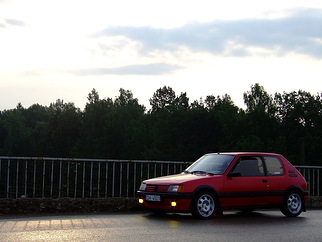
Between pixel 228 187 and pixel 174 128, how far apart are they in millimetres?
68542

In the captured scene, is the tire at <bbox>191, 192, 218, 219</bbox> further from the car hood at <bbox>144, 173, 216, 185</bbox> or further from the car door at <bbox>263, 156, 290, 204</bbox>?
the car door at <bbox>263, 156, 290, 204</bbox>

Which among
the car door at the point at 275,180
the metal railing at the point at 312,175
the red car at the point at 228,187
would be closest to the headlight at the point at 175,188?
the red car at the point at 228,187

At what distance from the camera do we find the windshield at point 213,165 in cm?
1273

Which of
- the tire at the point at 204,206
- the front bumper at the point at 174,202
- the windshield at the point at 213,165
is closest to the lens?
the front bumper at the point at 174,202

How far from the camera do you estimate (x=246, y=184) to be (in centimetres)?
1273

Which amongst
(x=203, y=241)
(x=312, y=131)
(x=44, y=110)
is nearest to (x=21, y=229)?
(x=203, y=241)

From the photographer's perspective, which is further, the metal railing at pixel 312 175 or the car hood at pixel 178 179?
the metal railing at pixel 312 175

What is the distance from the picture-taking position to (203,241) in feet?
28.0

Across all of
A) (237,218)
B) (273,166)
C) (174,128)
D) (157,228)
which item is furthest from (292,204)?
(174,128)

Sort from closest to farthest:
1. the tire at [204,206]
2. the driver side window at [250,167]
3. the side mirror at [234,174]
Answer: the tire at [204,206] → the side mirror at [234,174] → the driver side window at [250,167]

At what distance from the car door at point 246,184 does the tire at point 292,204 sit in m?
0.63

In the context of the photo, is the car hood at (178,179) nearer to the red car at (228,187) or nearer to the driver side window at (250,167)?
the red car at (228,187)

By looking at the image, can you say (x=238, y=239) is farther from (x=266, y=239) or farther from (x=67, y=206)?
(x=67, y=206)

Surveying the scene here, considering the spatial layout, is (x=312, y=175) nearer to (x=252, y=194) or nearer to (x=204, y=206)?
(x=252, y=194)
